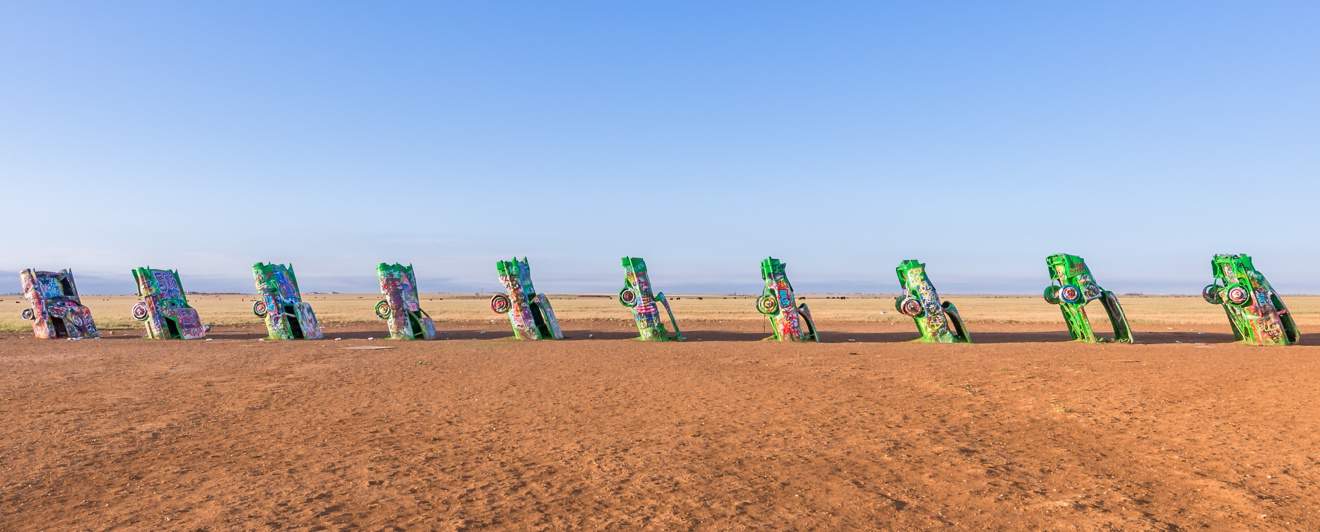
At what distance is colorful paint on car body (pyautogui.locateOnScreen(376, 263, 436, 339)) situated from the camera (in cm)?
2645

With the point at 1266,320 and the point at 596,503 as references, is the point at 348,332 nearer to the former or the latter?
the point at 596,503

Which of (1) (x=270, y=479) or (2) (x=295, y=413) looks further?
(2) (x=295, y=413)

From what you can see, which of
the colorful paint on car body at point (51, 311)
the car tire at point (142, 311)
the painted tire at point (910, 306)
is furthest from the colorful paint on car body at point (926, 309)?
the colorful paint on car body at point (51, 311)

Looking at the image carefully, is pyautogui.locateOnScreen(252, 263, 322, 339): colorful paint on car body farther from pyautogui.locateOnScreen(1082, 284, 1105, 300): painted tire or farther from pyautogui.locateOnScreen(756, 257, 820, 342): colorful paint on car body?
pyautogui.locateOnScreen(1082, 284, 1105, 300): painted tire

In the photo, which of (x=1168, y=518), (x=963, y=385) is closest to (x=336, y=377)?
(x=963, y=385)

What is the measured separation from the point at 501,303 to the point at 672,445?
17.9m

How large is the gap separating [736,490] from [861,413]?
177 inches

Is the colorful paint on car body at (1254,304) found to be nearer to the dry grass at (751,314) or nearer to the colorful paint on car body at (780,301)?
the dry grass at (751,314)

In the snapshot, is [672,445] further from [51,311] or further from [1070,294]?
[51,311]

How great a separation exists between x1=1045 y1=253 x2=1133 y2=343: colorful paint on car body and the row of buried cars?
3cm

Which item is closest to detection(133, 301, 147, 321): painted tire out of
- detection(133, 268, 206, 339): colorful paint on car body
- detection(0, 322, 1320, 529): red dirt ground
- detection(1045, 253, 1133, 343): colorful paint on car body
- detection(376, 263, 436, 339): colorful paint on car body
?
detection(133, 268, 206, 339): colorful paint on car body

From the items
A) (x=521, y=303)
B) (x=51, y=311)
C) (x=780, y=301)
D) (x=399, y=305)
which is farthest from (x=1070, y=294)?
(x=51, y=311)

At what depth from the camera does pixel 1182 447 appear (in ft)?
28.0

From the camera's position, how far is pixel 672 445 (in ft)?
29.1
